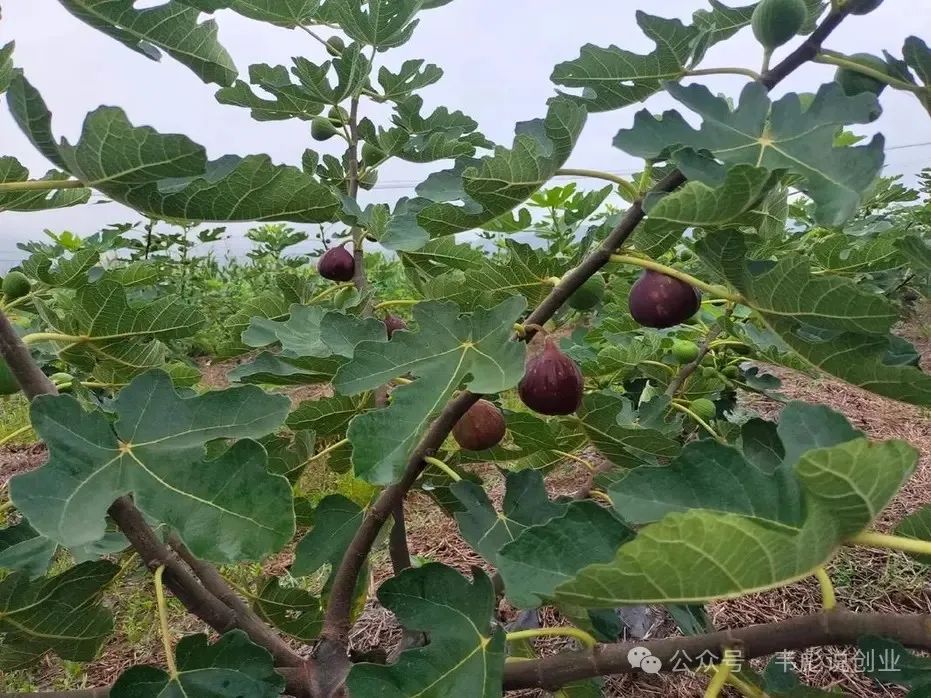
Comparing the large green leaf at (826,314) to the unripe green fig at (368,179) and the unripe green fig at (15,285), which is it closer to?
the unripe green fig at (368,179)

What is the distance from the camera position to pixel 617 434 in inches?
47.5

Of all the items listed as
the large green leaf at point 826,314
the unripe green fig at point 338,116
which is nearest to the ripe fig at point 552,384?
the large green leaf at point 826,314

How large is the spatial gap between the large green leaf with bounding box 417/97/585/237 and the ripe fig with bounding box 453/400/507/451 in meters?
0.31

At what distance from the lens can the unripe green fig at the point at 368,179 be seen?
164 centimetres

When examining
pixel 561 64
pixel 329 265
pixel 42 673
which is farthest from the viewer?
pixel 42 673

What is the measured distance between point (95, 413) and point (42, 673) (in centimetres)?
190

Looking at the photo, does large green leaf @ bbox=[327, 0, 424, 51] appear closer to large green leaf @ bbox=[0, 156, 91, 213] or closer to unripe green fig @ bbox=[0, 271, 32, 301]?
large green leaf @ bbox=[0, 156, 91, 213]

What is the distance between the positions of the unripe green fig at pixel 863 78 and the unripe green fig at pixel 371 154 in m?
0.93

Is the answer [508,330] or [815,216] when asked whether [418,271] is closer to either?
[508,330]

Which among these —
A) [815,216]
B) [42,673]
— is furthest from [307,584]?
[815,216]

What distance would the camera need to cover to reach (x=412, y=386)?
841mm

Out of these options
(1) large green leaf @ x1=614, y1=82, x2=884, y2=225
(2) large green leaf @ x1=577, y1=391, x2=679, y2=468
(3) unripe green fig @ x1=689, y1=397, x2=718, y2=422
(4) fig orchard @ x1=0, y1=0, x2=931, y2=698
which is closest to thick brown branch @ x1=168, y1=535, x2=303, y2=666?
(4) fig orchard @ x1=0, y1=0, x2=931, y2=698

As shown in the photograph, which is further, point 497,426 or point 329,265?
point 329,265

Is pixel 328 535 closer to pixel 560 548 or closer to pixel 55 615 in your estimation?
pixel 55 615
